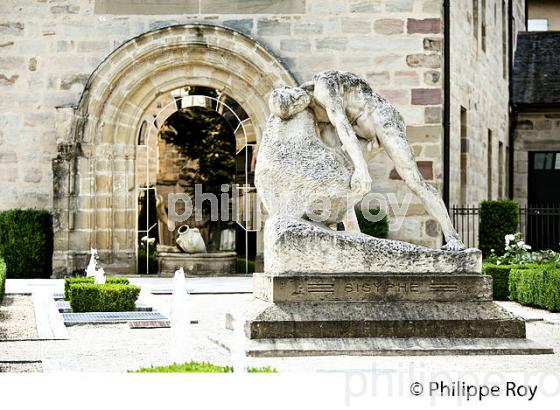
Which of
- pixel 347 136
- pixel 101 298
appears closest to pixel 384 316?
pixel 347 136

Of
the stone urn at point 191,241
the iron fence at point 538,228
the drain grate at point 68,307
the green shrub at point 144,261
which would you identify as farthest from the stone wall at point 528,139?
the drain grate at point 68,307

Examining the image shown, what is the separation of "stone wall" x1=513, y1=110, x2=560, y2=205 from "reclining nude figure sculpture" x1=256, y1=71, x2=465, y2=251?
64.3 ft

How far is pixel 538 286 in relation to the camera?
1335cm

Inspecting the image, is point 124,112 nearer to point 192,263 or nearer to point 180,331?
point 192,263

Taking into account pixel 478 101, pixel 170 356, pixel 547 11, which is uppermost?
pixel 547 11

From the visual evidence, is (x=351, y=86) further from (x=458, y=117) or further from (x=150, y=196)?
(x=458, y=117)

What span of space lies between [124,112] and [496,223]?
7193 mm

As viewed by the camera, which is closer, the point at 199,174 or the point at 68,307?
the point at 68,307

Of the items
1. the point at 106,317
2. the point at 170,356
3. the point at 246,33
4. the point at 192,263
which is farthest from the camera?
the point at 192,263

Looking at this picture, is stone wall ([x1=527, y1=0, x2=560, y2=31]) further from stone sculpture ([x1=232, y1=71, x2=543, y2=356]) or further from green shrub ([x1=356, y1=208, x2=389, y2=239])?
stone sculpture ([x1=232, y1=71, x2=543, y2=356])

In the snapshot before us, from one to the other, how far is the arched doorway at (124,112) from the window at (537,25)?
1850cm

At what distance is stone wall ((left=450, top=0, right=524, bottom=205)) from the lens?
828 inches

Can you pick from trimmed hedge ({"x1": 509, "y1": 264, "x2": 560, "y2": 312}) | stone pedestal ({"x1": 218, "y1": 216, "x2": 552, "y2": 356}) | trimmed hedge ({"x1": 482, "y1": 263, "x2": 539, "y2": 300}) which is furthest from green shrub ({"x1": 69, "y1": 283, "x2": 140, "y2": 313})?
trimmed hedge ({"x1": 482, "y1": 263, "x2": 539, "y2": 300})

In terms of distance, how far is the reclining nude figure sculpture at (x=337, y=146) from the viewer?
9.69m
